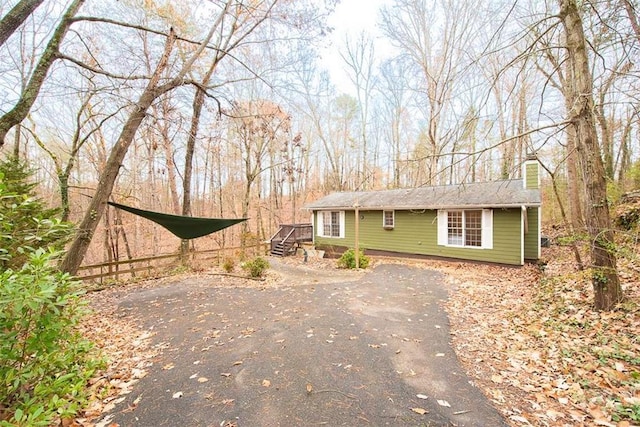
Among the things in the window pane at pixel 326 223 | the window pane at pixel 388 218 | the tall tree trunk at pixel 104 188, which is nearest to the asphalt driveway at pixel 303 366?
the tall tree trunk at pixel 104 188

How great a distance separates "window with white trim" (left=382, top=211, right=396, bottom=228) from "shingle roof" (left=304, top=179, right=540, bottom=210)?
1.35ft

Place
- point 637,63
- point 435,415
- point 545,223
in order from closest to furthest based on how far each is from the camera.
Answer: point 435,415 → point 637,63 → point 545,223

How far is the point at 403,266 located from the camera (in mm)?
9461

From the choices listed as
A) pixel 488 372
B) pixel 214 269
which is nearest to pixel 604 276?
pixel 488 372

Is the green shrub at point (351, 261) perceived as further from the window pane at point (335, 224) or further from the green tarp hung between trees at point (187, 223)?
the green tarp hung between trees at point (187, 223)

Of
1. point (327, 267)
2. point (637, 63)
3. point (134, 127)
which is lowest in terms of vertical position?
point (327, 267)

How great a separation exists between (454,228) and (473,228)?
600mm

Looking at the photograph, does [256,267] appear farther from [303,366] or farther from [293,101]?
[303,366]

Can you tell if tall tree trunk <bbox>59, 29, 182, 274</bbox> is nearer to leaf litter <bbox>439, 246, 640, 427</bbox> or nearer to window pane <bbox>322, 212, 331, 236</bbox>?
leaf litter <bbox>439, 246, 640, 427</bbox>

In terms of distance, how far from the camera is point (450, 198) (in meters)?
9.62

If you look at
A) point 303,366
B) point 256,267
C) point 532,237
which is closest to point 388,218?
point 532,237

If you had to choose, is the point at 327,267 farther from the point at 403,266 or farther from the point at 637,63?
the point at 637,63

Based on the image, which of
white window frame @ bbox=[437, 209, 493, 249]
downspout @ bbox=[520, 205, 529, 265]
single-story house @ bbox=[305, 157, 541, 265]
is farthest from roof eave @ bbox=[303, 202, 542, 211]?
white window frame @ bbox=[437, 209, 493, 249]

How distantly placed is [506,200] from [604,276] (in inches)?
210
